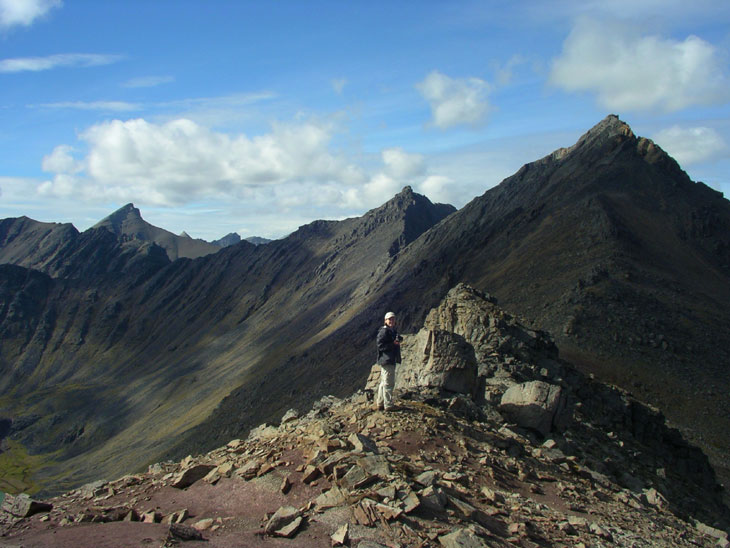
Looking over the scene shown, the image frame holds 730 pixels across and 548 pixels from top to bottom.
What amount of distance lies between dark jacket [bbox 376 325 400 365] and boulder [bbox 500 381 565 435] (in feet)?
19.7

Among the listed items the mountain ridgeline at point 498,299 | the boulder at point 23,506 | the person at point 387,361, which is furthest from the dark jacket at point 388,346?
the mountain ridgeline at point 498,299

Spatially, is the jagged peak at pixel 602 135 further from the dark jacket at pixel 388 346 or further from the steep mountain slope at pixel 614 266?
the dark jacket at pixel 388 346

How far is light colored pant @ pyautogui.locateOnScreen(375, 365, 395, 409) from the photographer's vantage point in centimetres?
1797

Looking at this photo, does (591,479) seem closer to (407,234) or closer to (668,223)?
(668,223)

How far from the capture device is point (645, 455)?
2775 centimetres

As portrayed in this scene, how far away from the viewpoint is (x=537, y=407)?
71.3 feet

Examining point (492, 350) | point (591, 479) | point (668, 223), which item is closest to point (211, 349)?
point (668, 223)

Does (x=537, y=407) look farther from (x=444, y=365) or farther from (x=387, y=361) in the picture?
(x=387, y=361)

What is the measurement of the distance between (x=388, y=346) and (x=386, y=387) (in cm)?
136

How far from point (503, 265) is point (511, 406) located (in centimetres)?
6989

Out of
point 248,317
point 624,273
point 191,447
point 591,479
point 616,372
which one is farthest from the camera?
point 248,317

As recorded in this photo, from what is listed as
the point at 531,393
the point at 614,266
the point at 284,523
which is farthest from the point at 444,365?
the point at 614,266

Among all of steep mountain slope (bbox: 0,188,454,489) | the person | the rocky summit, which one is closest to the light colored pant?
the person

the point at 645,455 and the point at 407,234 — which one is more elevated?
the point at 407,234
